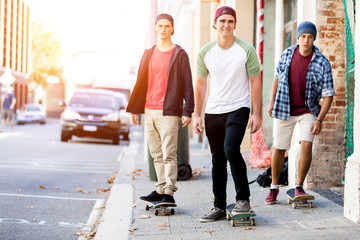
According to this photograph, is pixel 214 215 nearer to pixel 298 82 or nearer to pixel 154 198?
pixel 154 198

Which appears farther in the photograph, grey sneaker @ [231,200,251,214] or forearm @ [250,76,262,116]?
forearm @ [250,76,262,116]

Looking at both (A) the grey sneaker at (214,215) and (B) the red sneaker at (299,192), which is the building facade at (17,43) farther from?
(A) the grey sneaker at (214,215)

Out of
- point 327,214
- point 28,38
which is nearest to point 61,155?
point 327,214

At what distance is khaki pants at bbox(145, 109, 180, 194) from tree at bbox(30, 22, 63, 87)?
59513 mm

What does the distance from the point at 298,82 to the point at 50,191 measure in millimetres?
3966

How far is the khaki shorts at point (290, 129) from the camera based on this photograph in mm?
5715

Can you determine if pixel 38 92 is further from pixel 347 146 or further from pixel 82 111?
pixel 347 146

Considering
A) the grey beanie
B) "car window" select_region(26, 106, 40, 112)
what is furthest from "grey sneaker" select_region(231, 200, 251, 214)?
"car window" select_region(26, 106, 40, 112)

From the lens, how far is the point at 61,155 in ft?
45.8

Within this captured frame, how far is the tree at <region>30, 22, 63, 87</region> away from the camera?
63906 millimetres

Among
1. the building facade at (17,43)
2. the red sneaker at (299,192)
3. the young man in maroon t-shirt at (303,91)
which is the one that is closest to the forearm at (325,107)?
the young man in maroon t-shirt at (303,91)

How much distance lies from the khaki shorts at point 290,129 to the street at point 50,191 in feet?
7.19

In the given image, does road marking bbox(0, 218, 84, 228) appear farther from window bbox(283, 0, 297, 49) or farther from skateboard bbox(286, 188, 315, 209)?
window bbox(283, 0, 297, 49)

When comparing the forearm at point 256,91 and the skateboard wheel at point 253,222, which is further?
the forearm at point 256,91
